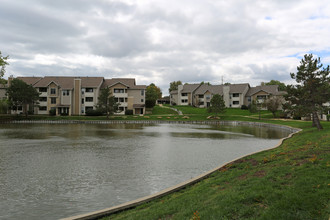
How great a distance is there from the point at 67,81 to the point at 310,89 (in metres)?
74.0

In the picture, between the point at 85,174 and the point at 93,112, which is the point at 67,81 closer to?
the point at 93,112

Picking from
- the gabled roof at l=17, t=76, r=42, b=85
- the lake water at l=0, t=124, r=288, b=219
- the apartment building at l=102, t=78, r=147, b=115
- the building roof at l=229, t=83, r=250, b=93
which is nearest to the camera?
the lake water at l=0, t=124, r=288, b=219

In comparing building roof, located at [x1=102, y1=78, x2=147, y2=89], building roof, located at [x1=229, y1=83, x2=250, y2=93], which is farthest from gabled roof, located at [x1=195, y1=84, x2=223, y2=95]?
building roof, located at [x1=102, y1=78, x2=147, y2=89]

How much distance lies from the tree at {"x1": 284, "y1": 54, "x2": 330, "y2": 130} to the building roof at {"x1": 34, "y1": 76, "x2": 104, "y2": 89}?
6361cm

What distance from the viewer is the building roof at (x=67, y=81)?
274 feet

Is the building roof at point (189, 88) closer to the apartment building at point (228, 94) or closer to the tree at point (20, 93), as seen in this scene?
the apartment building at point (228, 94)

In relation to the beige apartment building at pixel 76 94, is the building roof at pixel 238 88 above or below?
above

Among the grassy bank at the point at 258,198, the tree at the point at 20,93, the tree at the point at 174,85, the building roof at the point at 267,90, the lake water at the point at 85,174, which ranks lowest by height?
the lake water at the point at 85,174

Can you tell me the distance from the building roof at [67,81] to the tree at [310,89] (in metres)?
63.6

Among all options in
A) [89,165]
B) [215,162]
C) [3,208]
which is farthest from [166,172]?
[3,208]

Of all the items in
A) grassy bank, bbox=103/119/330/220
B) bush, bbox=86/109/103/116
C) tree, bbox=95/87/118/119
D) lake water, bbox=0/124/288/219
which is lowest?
lake water, bbox=0/124/288/219

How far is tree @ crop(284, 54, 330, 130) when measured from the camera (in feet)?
113

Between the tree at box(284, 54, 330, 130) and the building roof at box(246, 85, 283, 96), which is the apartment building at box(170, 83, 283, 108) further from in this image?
the tree at box(284, 54, 330, 130)

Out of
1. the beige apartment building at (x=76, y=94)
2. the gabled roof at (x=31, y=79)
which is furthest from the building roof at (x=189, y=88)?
the gabled roof at (x=31, y=79)
